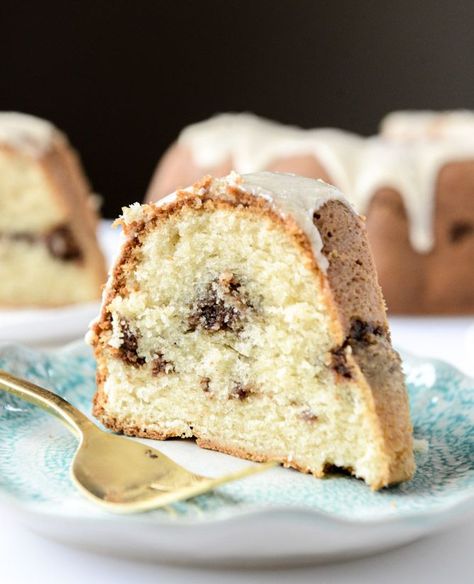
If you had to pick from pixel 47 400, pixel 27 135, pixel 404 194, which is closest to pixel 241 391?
pixel 47 400

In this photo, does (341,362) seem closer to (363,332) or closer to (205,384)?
(363,332)

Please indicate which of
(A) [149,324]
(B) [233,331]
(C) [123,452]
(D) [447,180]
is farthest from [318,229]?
(D) [447,180]

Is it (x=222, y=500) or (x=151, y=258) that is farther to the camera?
(x=151, y=258)

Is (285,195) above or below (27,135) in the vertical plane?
above

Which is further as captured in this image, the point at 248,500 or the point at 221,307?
the point at 221,307

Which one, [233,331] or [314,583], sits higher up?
[233,331]

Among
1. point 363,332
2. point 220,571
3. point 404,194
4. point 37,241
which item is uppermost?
point 363,332

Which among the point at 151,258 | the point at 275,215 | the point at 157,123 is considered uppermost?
the point at 275,215

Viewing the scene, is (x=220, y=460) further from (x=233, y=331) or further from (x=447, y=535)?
(x=447, y=535)
